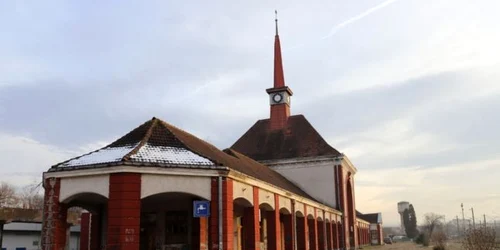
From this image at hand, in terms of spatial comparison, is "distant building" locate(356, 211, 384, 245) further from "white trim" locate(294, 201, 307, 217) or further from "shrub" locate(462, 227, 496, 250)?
"shrub" locate(462, 227, 496, 250)

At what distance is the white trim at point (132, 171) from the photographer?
50.0 ft

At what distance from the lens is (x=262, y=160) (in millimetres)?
37312

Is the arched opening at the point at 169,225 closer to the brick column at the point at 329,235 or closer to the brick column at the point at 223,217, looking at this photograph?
the brick column at the point at 223,217

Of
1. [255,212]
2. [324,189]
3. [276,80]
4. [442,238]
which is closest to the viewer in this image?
[255,212]

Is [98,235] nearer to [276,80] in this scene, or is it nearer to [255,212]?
[255,212]

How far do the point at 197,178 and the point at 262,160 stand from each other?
21153 mm

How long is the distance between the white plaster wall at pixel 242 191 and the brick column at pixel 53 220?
6.19 m

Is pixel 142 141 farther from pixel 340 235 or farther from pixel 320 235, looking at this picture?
pixel 340 235

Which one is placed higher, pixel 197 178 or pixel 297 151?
pixel 297 151

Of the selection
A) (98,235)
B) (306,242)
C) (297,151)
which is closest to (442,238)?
(297,151)

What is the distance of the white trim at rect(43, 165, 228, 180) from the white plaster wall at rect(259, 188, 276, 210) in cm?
447

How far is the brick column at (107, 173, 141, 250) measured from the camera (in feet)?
48.4

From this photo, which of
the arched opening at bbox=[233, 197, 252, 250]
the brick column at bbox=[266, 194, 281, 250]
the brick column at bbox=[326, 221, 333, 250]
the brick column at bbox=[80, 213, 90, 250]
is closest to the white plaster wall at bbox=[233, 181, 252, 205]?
the arched opening at bbox=[233, 197, 252, 250]

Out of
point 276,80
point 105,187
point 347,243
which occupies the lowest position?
point 347,243
